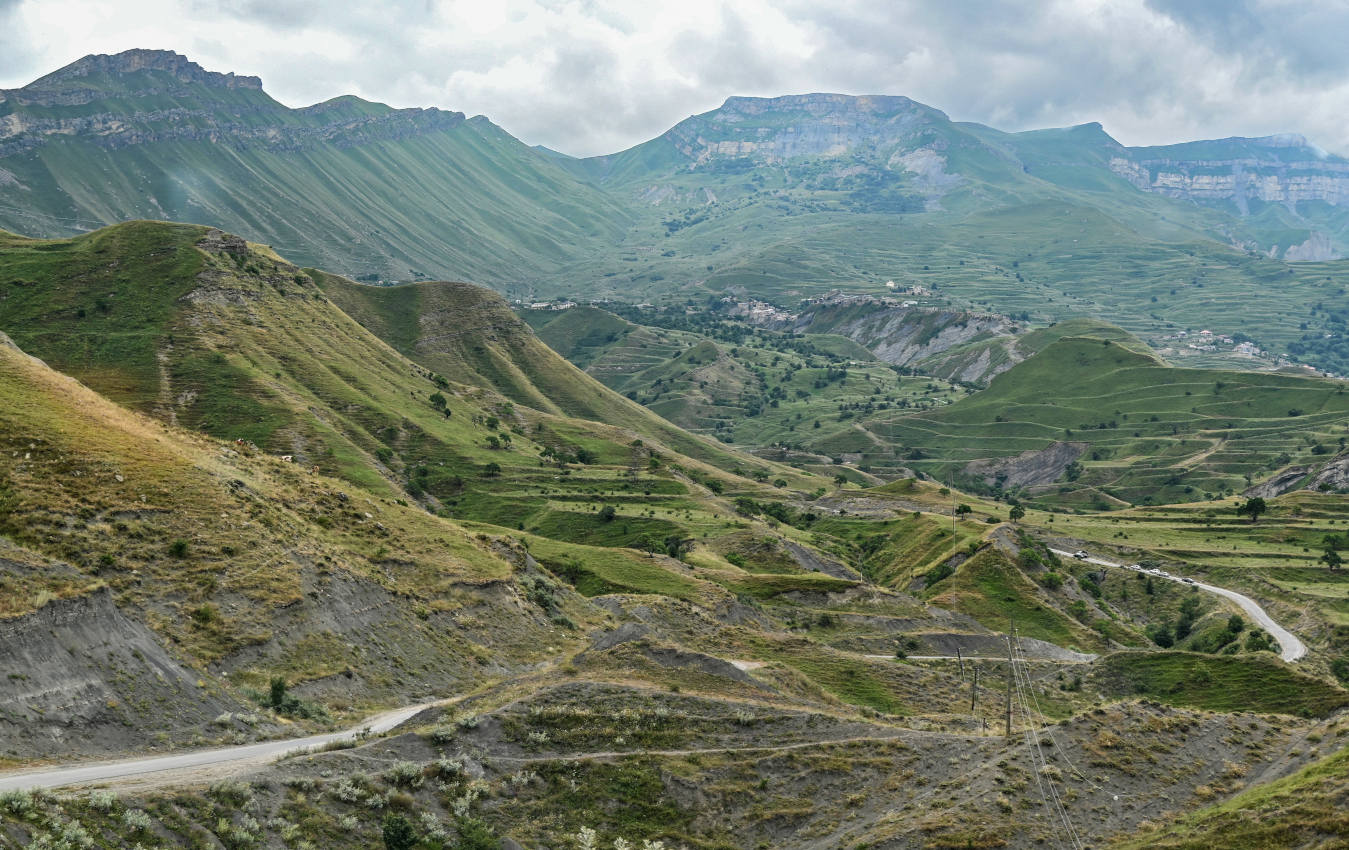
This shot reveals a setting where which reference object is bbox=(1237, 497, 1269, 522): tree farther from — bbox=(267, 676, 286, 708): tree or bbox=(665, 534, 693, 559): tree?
bbox=(267, 676, 286, 708): tree

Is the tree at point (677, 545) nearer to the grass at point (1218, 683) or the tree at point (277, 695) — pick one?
the grass at point (1218, 683)

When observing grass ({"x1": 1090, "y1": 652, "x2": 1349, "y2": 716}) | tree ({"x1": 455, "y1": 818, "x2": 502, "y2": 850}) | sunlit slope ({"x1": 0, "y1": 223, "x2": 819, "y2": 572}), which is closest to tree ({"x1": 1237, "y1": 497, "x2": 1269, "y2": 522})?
sunlit slope ({"x1": 0, "y1": 223, "x2": 819, "y2": 572})

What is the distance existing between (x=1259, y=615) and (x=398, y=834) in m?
120

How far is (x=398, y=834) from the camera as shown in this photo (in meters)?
40.2

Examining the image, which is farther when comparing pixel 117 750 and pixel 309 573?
pixel 309 573

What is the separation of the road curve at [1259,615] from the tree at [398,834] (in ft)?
295

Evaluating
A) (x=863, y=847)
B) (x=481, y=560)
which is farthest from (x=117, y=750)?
(x=481, y=560)

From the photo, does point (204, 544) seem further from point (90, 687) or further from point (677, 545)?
point (677, 545)

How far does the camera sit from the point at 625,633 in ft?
237

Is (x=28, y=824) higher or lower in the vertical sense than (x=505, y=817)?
higher

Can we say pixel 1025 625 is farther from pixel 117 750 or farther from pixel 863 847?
pixel 117 750

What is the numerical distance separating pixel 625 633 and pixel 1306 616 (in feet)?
306

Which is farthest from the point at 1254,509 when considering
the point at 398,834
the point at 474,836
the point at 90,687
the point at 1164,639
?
the point at 90,687

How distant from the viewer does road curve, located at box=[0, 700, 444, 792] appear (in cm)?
3669
